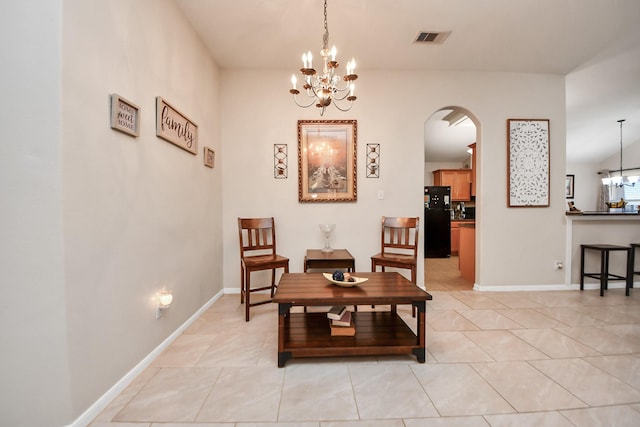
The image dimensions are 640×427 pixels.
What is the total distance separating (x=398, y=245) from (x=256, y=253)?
1.75 metres

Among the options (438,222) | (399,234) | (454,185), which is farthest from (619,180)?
(399,234)

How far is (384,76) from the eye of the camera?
341 cm

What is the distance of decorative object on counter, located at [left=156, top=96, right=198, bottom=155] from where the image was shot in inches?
79.0

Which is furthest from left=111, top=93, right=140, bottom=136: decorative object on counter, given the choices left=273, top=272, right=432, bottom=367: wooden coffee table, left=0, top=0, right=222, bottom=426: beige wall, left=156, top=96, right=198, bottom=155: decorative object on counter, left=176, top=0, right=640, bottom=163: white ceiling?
left=273, top=272, right=432, bottom=367: wooden coffee table

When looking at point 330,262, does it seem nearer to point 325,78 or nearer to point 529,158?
point 325,78

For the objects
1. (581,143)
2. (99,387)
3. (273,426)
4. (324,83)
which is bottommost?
(273,426)

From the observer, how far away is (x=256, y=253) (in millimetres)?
3432

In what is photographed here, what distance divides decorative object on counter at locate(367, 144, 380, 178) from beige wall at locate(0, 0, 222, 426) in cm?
231

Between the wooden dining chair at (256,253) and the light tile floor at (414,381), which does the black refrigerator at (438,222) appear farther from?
the wooden dining chair at (256,253)

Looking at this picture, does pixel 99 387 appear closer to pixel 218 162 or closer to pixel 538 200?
pixel 218 162

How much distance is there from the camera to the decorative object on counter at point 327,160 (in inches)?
133

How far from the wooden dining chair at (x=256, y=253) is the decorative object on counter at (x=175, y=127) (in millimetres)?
913

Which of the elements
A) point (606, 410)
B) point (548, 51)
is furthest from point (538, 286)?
point (548, 51)

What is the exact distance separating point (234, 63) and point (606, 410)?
4.20 metres
